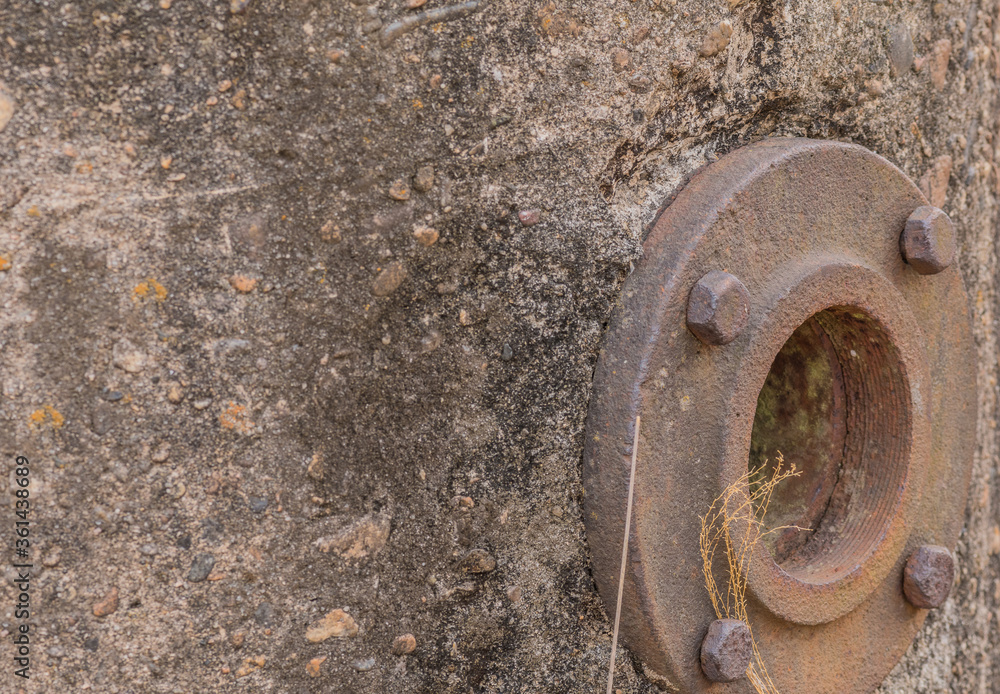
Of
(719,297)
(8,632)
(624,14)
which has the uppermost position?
(624,14)

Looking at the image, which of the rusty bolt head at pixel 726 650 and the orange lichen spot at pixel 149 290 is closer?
the orange lichen spot at pixel 149 290

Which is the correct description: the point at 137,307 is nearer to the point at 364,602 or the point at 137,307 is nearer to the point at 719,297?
the point at 364,602

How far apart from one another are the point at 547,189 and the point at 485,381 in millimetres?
291

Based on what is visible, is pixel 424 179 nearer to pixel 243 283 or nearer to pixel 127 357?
pixel 243 283

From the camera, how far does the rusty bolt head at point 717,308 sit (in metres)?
1.13

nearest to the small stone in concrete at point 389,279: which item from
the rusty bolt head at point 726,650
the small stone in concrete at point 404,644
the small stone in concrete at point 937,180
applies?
the small stone in concrete at point 404,644

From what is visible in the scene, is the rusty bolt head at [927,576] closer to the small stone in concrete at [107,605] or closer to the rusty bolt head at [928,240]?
the rusty bolt head at [928,240]

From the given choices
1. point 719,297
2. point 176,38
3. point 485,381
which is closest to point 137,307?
point 176,38

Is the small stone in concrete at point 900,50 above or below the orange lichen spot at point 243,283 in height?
above

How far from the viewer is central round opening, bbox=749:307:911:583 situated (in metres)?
1.42

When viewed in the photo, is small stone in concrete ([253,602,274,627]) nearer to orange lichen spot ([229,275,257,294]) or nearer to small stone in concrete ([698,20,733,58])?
orange lichen spot ([229,275,257,294])

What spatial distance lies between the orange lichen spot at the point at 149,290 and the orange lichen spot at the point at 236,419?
16 cm

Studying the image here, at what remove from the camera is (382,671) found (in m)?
1.11

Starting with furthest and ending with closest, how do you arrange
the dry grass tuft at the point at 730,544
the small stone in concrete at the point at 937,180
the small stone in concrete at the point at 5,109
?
1. the small stone in concrete at the point at 937,180
2. the dry grass tuft at the point at 730,544
3. the small stone in concrete at the point at 5,109
